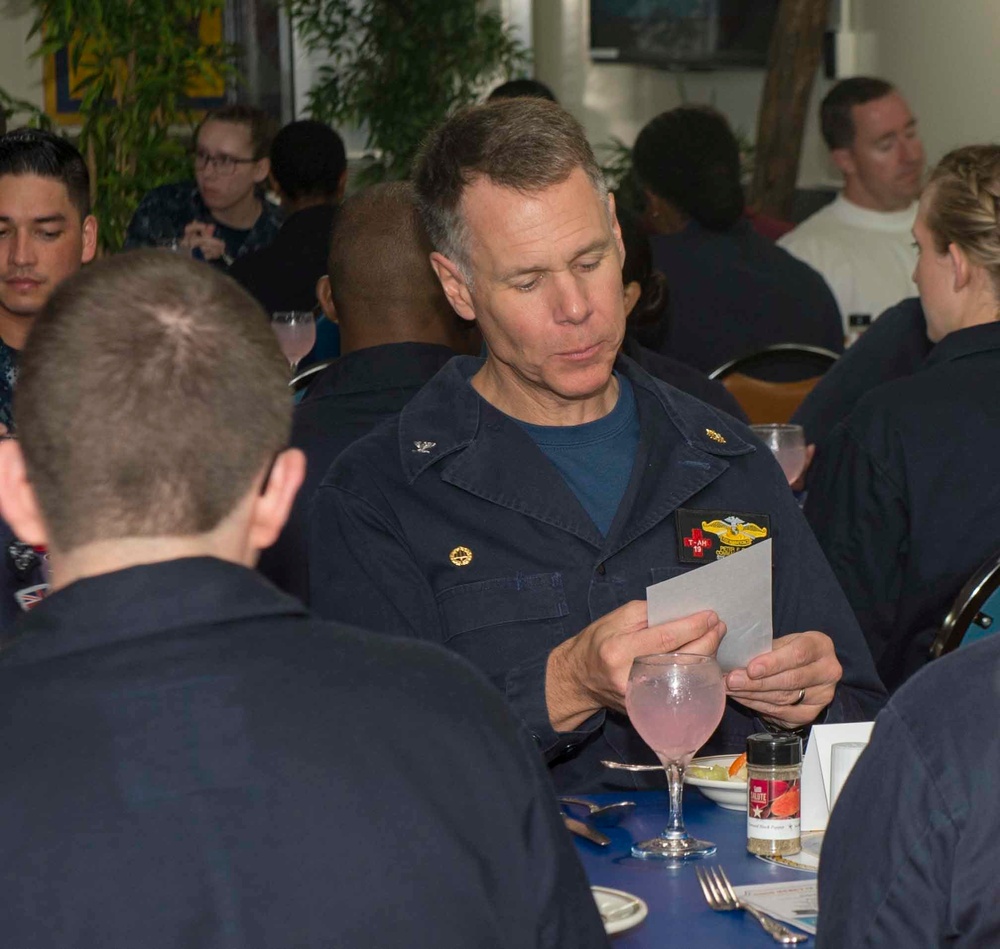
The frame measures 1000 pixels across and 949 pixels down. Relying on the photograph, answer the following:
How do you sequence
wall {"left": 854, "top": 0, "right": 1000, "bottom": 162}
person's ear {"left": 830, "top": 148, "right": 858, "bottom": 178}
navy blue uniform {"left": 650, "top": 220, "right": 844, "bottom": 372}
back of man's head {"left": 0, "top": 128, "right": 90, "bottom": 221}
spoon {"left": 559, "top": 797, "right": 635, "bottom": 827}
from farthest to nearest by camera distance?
1. wall {"left": 854, "top": 0, "right": 1000, "bottom": 162}
2. person's ear {"left": 830, "top": 148, "right": 858, "bottom": 178}
3. navy blue uniform {"left": 650, "top": 220, "right": 844, "bottom": 372}
4. back of man's head {"left": 0, "top": 128, "right": 90, "bottom": 221}
5. spoon {"left": 559, "top": 797, "right": 635, "bottom": 827}

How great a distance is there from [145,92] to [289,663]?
20.5 feet

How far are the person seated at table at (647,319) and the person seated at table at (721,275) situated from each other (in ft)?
2.35

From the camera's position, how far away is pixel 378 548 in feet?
7.04

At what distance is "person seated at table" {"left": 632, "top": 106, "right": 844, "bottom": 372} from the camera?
187 inches

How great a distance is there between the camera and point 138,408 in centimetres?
100

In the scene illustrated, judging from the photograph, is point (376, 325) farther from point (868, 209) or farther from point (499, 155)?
point (868, 209)

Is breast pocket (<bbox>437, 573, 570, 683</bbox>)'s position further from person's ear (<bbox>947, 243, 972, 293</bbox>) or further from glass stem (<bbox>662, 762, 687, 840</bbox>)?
person's ear (<bbox>947, 243, 972, 293</bbox>)

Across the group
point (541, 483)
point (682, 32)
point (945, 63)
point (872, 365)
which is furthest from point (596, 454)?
point (682, 32)

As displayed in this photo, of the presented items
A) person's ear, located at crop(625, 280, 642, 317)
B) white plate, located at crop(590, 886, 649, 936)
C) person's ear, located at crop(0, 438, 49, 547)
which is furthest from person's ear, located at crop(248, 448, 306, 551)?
person's ear, located at crop(625, 280, 642, 317)

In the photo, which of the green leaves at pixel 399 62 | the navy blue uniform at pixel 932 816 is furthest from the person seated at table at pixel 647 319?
the green leaves at pixel 399 62

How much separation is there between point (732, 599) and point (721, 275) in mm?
3038

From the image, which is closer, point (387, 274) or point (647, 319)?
point (387, 274)

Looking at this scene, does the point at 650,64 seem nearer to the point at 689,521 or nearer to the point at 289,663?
the point at 689,521

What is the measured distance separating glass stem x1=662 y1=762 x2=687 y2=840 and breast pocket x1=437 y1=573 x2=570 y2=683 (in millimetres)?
367
